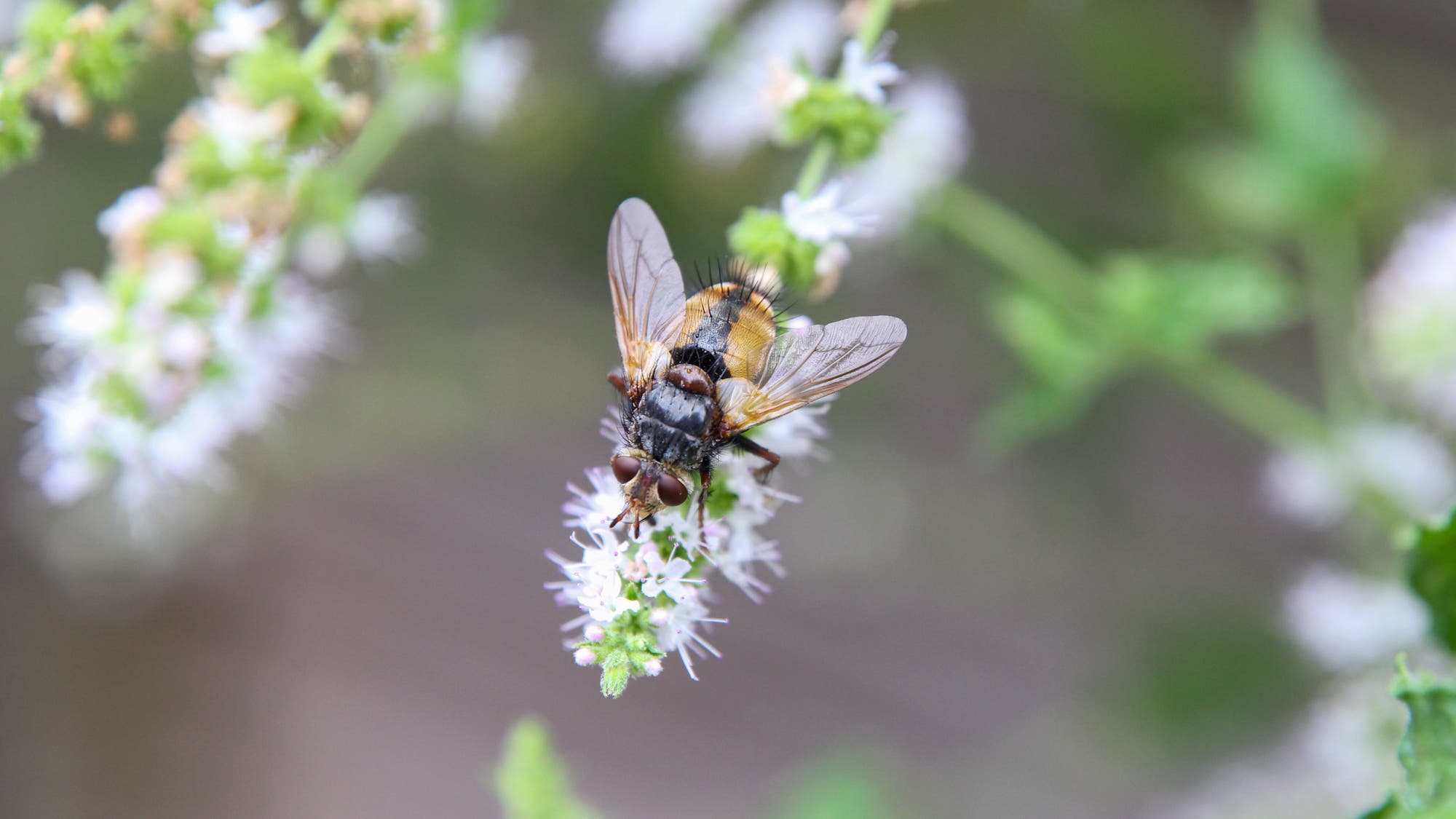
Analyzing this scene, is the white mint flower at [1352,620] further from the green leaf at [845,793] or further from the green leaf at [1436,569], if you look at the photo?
the green leaf at [845,793]

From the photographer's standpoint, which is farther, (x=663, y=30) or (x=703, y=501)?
(x=663, y=30)

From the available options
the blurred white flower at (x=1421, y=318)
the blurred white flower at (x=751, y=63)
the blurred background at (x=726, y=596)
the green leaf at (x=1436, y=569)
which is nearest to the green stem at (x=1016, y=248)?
the blurred background at (x=726, y=596)

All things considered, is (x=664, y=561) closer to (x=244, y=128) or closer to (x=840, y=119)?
(x=840, y=119)

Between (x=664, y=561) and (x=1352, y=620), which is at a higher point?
(x=1352, y=620)

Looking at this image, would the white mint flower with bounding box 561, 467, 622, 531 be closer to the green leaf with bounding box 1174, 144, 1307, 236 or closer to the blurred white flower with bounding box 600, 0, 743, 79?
the blurred white flower with bounding box 600, 0, 743, 79

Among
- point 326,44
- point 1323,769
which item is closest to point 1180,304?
point 1323,769

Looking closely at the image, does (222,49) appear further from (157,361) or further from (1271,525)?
(1271,525)

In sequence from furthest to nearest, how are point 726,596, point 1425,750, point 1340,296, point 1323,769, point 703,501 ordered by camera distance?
point 726,596 → point 1323,769 → point 1340,296 → point 703,501 → point 1425,750

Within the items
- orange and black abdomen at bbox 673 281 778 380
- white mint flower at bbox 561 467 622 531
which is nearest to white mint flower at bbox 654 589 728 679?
white mint flower at bbox 561 467 622 531
